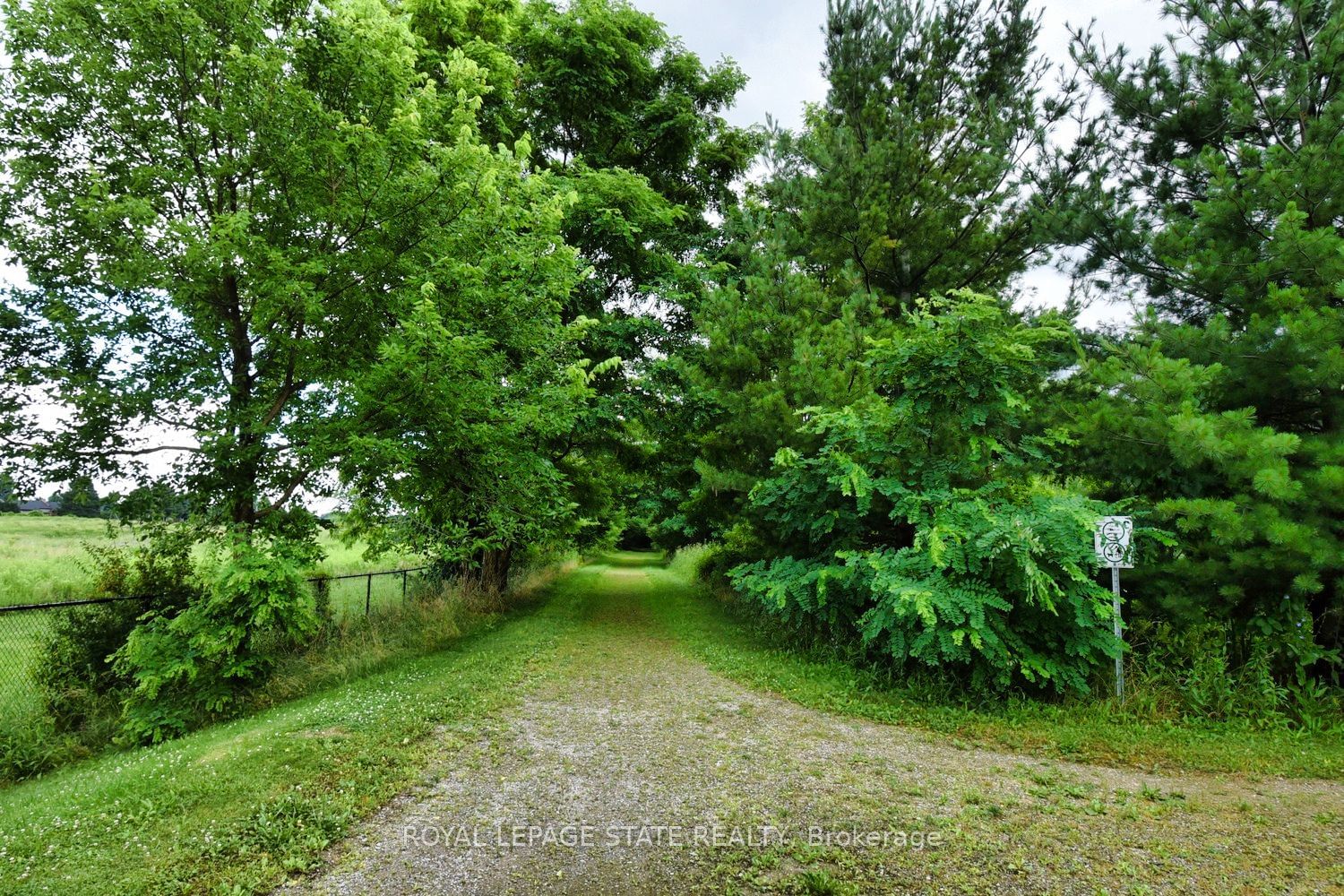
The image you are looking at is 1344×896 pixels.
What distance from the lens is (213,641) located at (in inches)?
233

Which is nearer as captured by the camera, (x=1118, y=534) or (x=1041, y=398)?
(x=1118, y=534)

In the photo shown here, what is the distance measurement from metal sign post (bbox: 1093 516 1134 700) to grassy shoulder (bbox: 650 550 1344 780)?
1.99 ft

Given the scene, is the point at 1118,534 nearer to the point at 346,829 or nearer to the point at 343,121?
the point at 346,829

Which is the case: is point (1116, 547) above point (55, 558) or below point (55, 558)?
above

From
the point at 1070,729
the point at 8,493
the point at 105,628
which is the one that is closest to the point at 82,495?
the point at 8,493

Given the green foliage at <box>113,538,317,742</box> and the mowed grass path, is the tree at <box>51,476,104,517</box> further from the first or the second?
the mowed grass path

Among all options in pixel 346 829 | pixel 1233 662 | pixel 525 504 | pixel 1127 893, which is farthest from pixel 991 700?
pixel 525 504

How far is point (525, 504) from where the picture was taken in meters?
8.59

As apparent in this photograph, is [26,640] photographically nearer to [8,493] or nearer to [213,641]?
[8,493]

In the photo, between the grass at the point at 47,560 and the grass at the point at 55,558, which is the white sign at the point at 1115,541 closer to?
the grass at the point at 55,558

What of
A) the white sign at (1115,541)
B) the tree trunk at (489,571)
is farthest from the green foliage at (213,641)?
the white sign at (1115,541)

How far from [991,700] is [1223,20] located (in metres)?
8.29

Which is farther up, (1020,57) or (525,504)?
(1020,57)

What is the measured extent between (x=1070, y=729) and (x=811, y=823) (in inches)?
128
